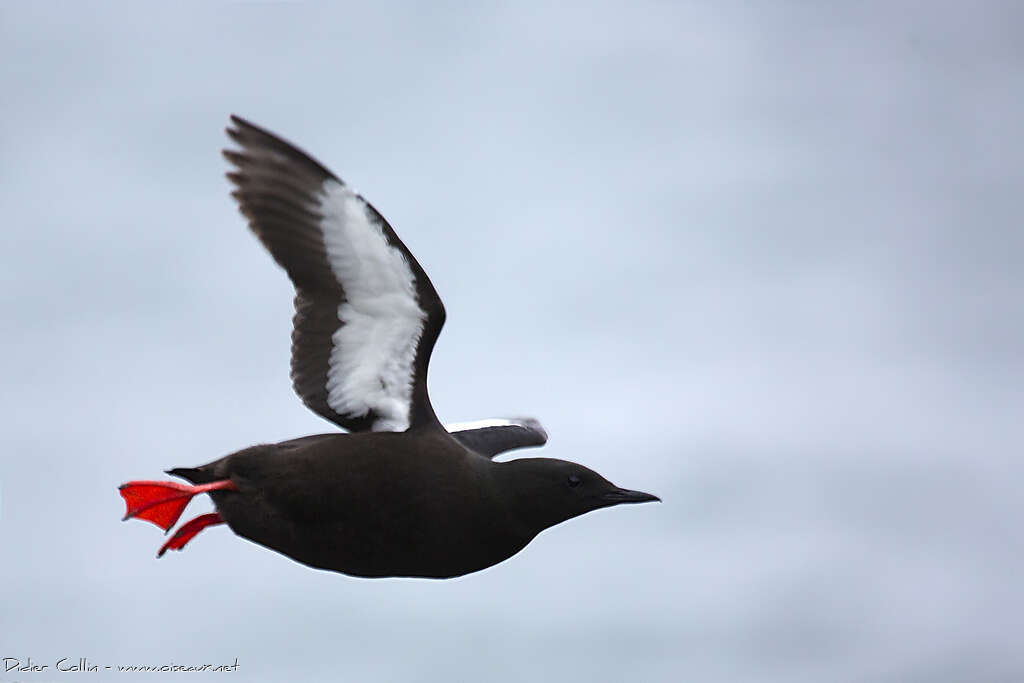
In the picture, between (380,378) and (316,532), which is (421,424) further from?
(316,532)

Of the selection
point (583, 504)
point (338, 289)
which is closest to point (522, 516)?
point (583, 504)

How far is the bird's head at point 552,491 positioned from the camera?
8664 millimetres

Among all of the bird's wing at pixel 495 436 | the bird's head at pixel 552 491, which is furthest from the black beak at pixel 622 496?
the bird's wing at pixel 495 436

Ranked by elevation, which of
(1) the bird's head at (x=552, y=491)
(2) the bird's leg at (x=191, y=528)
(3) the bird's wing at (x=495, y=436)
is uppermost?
(3) the bird's wing at (x=495, y=436)

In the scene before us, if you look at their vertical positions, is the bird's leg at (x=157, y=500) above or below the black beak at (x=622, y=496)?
below

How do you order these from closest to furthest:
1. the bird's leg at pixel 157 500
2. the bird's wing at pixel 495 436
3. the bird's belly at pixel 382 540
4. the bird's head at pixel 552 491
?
the bird's belly at pixel 382 540
the bird's head at pixel 552 491
the bird's leg at pixel 157 500
the bird's wing at pixel 495 436

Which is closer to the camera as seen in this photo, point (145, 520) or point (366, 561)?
point (366, 561)

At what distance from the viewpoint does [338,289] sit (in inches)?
340

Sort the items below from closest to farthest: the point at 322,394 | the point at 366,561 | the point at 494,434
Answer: the point at 366,561 < the point at 322,394 < the point at 494,434

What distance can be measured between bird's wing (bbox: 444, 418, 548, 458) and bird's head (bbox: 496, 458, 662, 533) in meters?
1.89

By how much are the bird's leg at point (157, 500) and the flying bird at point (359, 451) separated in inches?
1.3

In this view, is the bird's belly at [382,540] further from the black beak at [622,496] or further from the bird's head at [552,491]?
the black beak at [622,496]

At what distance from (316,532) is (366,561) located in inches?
13.4

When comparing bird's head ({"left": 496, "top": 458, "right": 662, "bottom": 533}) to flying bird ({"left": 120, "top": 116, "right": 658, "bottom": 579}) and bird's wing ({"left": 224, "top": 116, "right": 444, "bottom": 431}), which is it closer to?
flying bird ({"left": 120, "top": 116, "right": 658, "bottom": 579})
